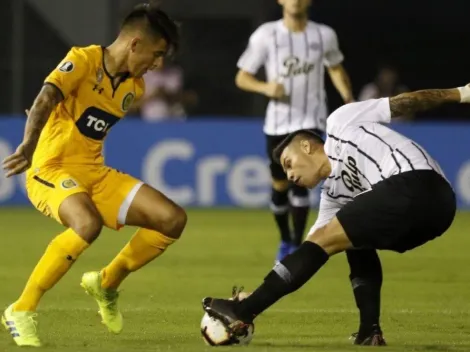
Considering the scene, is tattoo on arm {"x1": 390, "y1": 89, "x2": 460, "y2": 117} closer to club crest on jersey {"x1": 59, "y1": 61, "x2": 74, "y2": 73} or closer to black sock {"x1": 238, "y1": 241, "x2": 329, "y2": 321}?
black sock {"x1": 238, "y1": 241, "x2": 329, "y2": 321}

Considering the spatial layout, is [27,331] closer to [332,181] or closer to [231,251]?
[332,181]

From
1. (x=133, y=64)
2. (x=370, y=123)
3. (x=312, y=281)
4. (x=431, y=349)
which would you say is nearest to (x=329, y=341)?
(x=431, y=349)

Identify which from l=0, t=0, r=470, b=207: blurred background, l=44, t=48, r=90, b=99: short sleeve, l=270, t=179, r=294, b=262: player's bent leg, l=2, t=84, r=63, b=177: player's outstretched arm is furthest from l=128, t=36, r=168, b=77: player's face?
l=0, t=0, r=470, b=207: blurred background

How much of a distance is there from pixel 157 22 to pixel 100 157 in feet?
2.94

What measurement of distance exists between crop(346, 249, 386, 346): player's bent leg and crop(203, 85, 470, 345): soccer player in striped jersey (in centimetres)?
2

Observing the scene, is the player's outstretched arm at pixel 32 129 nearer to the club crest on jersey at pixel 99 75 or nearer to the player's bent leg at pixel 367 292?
the club crest on jersey at pixel 99 75

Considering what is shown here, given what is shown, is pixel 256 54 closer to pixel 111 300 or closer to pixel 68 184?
pixel 111 300

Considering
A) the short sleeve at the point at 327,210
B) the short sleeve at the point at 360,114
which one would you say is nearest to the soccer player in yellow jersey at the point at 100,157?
the short sleeve at the point at 327,210

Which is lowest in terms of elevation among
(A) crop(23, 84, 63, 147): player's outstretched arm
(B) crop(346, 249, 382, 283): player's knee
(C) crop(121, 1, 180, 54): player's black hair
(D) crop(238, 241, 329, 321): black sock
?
(B) crop(346, 249, 382, 283): player's knee

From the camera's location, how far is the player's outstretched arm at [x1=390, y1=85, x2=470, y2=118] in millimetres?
7051

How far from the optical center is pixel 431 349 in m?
6.86

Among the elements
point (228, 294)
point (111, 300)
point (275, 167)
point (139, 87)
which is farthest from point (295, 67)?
point (111, 300)

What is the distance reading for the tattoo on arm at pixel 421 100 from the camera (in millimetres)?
7051

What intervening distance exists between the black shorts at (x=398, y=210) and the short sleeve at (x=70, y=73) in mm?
1707
